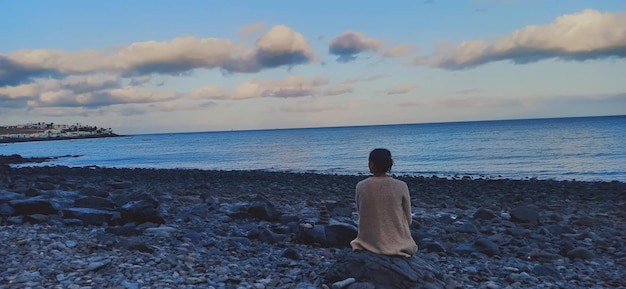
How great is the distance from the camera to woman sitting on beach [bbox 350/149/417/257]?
20.3ft

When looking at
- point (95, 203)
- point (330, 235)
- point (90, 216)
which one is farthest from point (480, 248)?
point (95, 203)

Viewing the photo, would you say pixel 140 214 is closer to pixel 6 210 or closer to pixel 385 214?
pixel 6 210

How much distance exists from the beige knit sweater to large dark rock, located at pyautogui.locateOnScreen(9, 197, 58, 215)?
768 centimetres

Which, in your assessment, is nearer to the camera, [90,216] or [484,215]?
[90,216]

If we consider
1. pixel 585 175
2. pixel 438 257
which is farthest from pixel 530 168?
pixel 438 257

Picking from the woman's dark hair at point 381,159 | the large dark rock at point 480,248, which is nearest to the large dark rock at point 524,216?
the large dark rock at point 480,248

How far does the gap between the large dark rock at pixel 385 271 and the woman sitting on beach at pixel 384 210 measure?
12 centimetres

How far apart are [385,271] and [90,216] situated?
7.02m

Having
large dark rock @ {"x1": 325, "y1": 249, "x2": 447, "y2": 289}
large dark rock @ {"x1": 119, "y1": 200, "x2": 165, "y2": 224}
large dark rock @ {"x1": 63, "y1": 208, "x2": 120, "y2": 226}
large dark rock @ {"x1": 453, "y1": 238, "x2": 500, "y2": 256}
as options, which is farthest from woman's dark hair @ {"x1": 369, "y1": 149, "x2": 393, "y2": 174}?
large dark rock @ {"x1": 63, "y1": 208, "x2": 120, "y2": 226}

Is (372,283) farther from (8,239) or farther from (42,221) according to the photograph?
(42,221)

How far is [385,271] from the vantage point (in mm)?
6055

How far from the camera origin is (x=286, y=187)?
987 inches

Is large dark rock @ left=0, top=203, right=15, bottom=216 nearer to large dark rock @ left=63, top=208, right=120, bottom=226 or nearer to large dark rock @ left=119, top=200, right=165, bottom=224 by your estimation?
large dark rock @ left=63, top=208, right=120, bottom=226

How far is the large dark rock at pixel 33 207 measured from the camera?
10.5 metres
